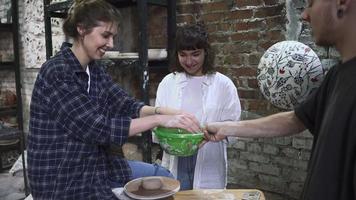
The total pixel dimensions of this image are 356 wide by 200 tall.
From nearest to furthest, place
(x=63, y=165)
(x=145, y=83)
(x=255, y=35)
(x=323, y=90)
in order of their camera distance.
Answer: (x=323, y=90) → (x=63, y=165) → (x=255, y=35) → (x=145, y=83)

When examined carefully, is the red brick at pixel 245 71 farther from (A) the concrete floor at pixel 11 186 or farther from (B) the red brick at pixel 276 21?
A: (A) the concrete floor at pixel 11 186

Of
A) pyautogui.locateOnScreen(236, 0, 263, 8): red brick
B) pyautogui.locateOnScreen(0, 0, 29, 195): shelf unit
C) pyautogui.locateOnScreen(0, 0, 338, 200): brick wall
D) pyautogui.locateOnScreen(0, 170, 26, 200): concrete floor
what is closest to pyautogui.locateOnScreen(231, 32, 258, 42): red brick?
pyautogui.locateOnScreen(0, 0, 338, 200): brick wall

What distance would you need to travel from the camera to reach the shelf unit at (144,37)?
271 centimetres

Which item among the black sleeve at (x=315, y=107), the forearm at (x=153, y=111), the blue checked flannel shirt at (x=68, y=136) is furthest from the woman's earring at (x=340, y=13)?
the forearm at (x=153, y=111)

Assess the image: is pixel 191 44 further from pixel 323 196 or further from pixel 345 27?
pixel 323 196

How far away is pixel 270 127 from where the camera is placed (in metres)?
1.59

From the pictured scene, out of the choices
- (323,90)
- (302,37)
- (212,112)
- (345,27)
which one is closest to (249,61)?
(302,37)

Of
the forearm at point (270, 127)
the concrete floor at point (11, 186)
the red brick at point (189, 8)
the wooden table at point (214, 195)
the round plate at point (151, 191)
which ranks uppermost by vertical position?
the red brick at point (189, 8)

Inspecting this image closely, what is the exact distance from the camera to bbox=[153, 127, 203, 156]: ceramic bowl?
1.59 metres

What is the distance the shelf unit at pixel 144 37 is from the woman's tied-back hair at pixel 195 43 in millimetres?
252

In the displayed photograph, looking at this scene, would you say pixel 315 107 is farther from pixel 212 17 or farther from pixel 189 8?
pixel 189 8

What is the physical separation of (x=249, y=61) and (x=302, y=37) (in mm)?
426

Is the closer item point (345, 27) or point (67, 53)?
point (345, 27)

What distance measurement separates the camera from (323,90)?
47.8 inches
